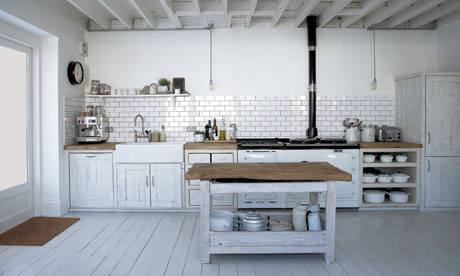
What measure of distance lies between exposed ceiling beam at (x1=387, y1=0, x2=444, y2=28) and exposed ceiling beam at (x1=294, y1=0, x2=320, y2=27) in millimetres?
1539

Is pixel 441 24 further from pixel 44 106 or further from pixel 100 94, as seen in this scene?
pixel 44 106

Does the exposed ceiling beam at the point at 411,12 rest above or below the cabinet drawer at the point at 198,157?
above

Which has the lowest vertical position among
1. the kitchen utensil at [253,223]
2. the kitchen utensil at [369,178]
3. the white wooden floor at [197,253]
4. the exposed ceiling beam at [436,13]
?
the white wooden floor at [197,253]

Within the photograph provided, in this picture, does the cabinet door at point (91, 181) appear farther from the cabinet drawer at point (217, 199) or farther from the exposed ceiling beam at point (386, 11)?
the exposed ceiling beam at point (386, 11)

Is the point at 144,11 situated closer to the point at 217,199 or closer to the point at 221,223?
the point at 217,199

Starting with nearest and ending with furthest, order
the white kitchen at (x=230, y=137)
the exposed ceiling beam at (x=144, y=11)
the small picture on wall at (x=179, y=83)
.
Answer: the white kitchen at (x=230, y=137) < the exposed ceiling beam at (x=144, y=11) < the small picture on wall at (x=179, y=83)

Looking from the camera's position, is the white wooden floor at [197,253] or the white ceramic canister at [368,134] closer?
the white wooden floor at [197,253]

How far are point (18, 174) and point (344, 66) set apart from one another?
5.38 meters

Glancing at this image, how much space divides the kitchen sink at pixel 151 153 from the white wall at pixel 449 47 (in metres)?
4.64

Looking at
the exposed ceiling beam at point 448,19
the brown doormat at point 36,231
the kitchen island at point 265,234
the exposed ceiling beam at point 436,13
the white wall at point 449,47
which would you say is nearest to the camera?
the kitchen island at point 265,234

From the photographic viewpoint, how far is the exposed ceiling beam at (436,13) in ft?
15.8

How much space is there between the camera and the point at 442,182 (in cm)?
500

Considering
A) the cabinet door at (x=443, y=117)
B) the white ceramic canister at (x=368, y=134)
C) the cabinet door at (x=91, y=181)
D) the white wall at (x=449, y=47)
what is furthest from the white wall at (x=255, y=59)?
the cabinet door at (x=91, y=181)

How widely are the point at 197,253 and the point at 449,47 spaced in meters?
5.27
